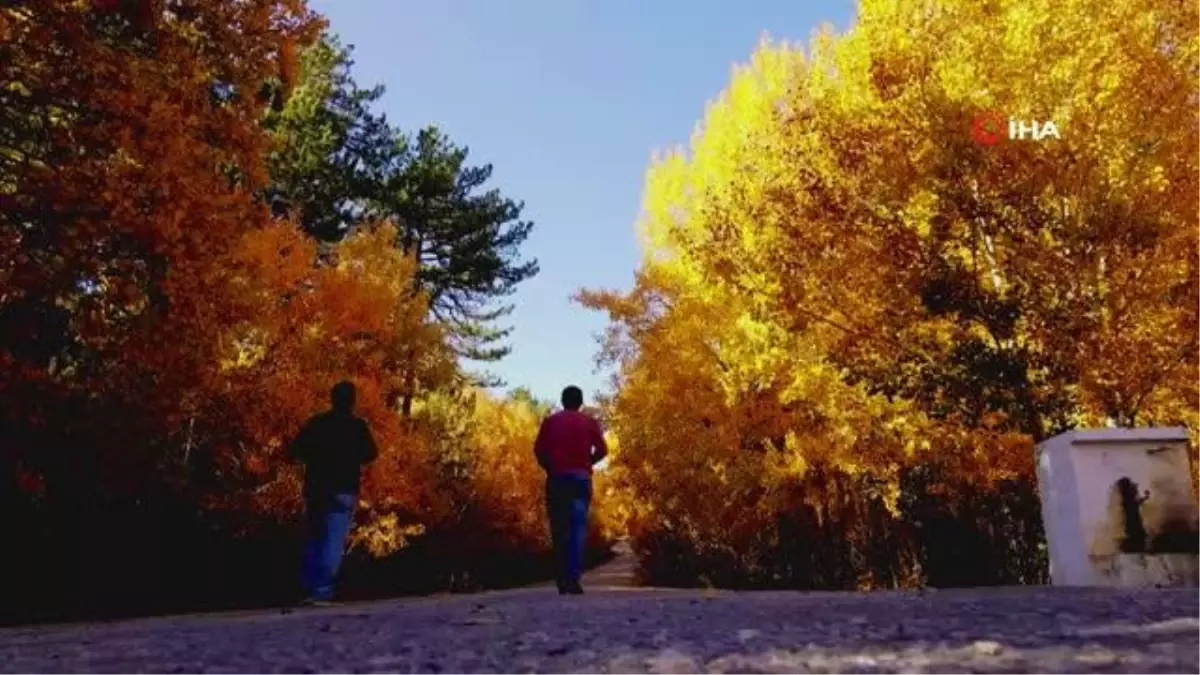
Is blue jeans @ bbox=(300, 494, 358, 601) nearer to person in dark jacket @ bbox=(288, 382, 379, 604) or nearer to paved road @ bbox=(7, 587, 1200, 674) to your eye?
person in dark jacket @ bbox=(288, 382, 379, 604)

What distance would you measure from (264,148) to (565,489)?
5312mm

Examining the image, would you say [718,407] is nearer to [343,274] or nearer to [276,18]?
[343,274]

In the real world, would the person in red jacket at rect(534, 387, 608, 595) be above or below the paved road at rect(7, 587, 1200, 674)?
above

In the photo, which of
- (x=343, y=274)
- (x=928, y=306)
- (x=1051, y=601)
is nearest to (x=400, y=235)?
(x=343, y=274)

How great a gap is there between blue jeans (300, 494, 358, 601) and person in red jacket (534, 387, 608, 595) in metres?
1.66

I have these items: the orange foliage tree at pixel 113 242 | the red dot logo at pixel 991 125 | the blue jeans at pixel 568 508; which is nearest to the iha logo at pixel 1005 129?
the red dot logo at pixel 991 125

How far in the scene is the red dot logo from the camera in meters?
10.4

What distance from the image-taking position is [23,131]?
31.3 feet

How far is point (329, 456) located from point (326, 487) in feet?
0.76

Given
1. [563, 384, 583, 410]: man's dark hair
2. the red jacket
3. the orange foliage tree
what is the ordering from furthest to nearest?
the orange foliage tree, [563, 384, 583, 410]: man's dark hair, the red jacket

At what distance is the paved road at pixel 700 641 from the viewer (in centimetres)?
275

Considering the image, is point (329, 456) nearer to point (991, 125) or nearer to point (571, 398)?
point (571, 398)

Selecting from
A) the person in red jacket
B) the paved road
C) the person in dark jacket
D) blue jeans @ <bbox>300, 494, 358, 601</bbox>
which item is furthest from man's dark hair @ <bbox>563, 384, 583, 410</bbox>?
the paved road

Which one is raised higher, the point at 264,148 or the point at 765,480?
the point at 264,148
